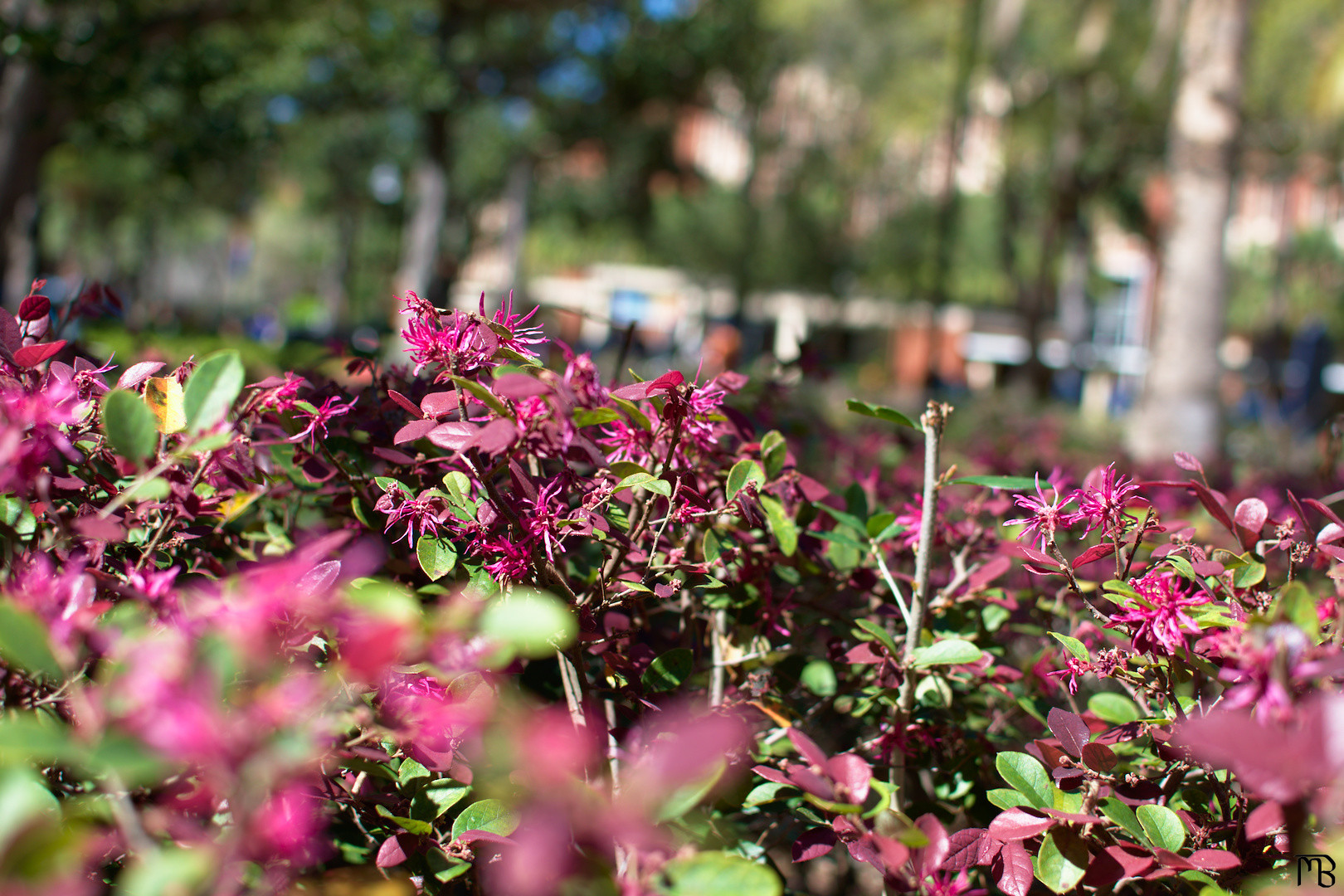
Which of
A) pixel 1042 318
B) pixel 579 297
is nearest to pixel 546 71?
pixel 1042 318

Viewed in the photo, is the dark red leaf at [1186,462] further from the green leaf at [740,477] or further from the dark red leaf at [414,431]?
the dark red leaf at [414,431]

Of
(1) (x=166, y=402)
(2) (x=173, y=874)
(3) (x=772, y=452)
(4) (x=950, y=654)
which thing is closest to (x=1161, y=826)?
(4) (x=950, y=654)

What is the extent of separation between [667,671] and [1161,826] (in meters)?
0.60

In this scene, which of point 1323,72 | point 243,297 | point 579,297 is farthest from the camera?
point 243,297

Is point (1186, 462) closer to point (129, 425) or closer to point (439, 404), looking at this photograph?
point (439, 404)

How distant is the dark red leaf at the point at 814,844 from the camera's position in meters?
1.11

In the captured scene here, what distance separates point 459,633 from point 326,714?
165 millimetres

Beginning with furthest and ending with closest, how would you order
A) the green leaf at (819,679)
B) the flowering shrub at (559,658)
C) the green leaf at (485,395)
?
the green leaf at (819,679), the green leaf at (485,395), the flowering shrub at (559,658)

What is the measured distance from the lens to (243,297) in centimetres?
5550

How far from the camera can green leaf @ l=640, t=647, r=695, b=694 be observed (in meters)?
1.21

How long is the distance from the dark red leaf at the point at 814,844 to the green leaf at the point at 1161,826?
0.35 meters

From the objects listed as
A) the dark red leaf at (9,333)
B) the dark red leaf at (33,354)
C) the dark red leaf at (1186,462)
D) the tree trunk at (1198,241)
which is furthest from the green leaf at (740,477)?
the tree trunk at (1198,241)

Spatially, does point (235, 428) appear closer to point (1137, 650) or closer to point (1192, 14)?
point (1137, 650)

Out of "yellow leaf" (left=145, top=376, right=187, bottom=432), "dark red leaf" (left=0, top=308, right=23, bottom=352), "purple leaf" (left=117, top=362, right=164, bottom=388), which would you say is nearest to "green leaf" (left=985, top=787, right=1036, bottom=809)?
"yellow leaf" (left=145, top=376, right=187, bottom=432)
